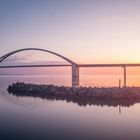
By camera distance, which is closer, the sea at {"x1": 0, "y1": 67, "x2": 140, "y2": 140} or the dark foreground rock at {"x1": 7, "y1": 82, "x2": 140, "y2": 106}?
A: the sea at {"x1": 0, "y1": 67, "x2": 140, "y2": 140}

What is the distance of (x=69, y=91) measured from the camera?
1010 inches

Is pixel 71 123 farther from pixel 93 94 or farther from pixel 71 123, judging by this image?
pixel 93 94

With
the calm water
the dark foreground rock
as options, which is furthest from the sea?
the dark foreground rock

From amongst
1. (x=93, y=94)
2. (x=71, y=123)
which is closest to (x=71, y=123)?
(x=71, y=123)

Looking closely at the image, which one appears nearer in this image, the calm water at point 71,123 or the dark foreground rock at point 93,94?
the calm water at point 71,123

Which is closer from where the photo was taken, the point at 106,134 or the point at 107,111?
the point at 106,134

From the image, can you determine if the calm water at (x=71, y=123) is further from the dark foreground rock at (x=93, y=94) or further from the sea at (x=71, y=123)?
the dark foreground rock at (x=93, y=94)

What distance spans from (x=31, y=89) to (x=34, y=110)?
12.0 m

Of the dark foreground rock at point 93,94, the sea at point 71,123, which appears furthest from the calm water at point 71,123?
the dark foreground rock at point 93,94

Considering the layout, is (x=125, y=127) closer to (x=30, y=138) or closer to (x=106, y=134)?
(x=106, y=134)

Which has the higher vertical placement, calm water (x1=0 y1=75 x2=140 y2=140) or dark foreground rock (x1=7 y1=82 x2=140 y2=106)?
dark foreground rock (x1=7 y1=82 x2=140 y2=106)

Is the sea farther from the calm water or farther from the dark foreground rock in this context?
the dark foreground rock

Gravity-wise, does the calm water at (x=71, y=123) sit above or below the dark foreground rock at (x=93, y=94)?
below

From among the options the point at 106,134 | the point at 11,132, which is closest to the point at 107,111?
the point at 106,134
